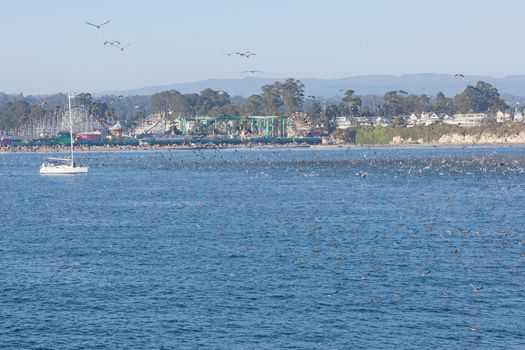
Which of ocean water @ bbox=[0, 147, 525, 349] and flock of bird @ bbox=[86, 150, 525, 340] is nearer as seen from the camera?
ocean water @ bbox=[0, 147, 525, 349]

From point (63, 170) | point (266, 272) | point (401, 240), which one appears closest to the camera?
point (266, 272)

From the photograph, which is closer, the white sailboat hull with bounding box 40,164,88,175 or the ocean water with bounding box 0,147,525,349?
the ocean water with bounding box 0,147,525,349

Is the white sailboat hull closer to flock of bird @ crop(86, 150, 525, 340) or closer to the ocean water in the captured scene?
flock of bird @ crop(86, 150, 525, 340)

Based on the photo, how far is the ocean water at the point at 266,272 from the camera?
40.6m

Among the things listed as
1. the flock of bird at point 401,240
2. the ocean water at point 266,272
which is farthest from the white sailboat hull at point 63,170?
the ocean water at point 266,272

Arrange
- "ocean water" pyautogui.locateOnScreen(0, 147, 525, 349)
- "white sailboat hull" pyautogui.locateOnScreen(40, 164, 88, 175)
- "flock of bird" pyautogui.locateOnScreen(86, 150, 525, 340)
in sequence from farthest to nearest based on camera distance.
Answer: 1. "white sailboat hull" pyautogui.locateOnScreen(40, 164, 88, 175)
2. "flock of bird" pyautogui.locateOnScreen(86, 150, 525, 340)
3. "ocean water" pyautogui.locateOnScreen(0, 147, 525, 349)

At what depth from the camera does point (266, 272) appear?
5309 centimetres

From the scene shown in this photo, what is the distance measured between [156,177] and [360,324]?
108426 mm

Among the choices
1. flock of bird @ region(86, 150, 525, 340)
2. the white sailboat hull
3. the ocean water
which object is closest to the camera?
the ocean water

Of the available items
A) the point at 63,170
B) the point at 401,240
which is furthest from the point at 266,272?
the point at 63,170

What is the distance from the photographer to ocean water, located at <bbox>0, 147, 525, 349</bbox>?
40594 millimetres

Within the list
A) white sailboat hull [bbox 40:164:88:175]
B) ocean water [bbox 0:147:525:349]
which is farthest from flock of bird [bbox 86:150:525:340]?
white sailboat hull [bbox 40:164:88:175]

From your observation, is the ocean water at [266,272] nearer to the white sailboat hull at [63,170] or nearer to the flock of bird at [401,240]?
the flock of bird at [401,240]

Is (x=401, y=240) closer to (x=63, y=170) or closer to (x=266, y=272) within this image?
(x=266, y=272)
